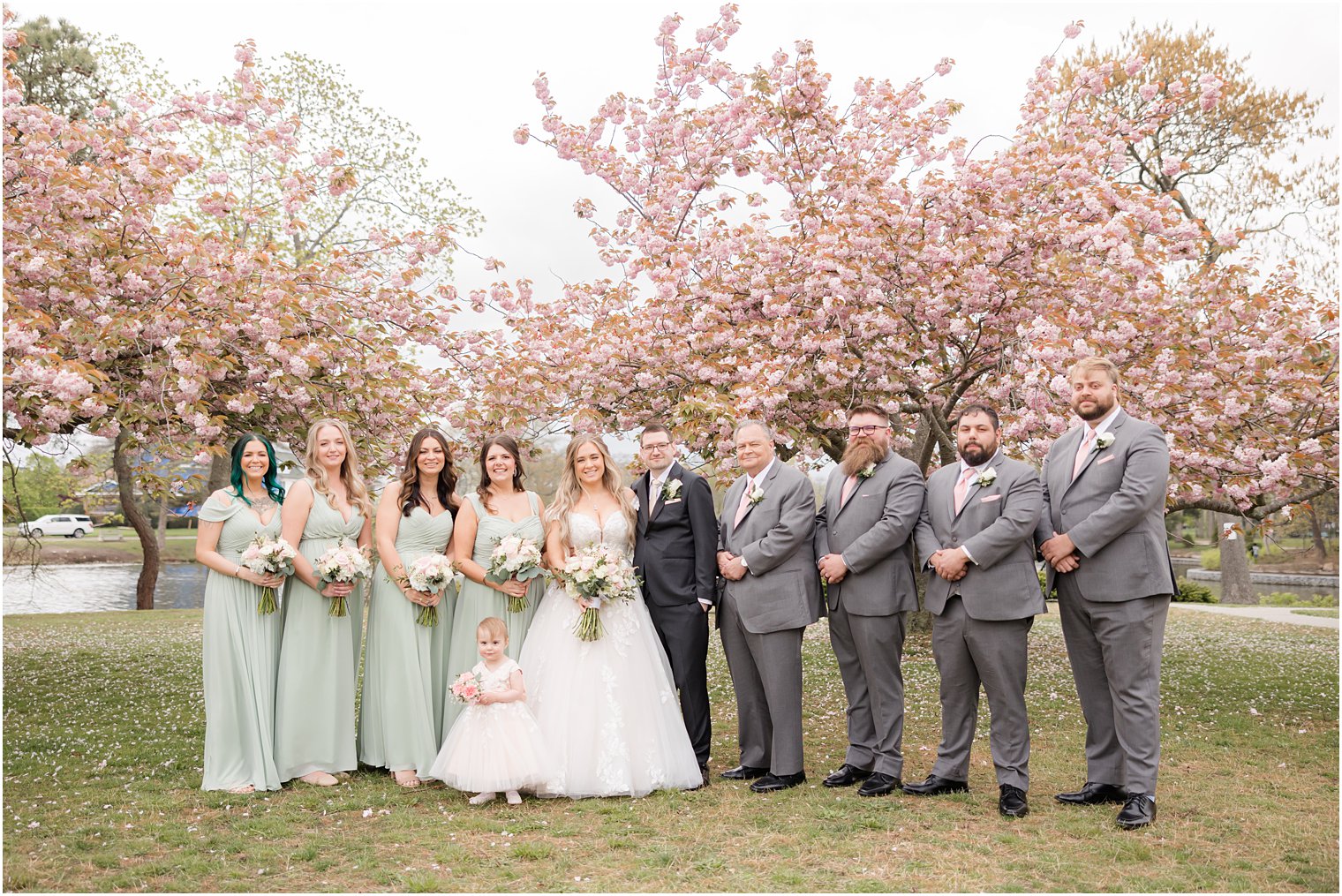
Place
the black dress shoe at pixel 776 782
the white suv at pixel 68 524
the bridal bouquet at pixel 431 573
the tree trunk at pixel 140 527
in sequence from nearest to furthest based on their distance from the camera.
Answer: the black dress shoe at pixel 776 782 < the bridal bouquet at pixel 431 573 < the tree trunk at pixel 140 527 < the white suv at pixel 68 524

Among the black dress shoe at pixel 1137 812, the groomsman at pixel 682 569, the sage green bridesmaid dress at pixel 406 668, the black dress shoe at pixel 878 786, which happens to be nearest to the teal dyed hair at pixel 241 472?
the sage green bridesmaid dress at pixel 406 668

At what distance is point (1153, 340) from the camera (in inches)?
338

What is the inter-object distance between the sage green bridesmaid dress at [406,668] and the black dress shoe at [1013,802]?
3.11 m

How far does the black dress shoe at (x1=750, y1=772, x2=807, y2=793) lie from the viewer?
Result: 5.54 metres

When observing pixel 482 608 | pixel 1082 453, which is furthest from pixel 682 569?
pixel 1082 453

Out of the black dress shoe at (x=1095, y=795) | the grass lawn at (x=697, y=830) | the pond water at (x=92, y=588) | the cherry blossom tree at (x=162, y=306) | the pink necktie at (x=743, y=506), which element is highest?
the cherry blossom tree at (x=162, y=306)

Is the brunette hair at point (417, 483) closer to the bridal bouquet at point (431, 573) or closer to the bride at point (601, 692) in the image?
the bridal bouquet at point (431, 573)

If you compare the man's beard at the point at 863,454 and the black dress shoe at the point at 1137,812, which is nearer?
the black dress shoe at the point at 1137,812

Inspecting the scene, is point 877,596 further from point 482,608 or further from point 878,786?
point 482,608

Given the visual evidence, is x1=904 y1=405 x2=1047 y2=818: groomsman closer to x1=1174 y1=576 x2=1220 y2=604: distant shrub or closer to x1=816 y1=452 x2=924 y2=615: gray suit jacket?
x1=816 y1=452 x2=924 y2=615: gray suit jacket

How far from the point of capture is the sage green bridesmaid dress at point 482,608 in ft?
19.7

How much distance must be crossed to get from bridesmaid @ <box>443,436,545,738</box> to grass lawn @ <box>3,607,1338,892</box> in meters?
0.80

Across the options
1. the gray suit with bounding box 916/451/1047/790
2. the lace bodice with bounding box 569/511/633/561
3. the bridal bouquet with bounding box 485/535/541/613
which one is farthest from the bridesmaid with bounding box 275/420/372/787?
the gray suit with bounding box 916/451/1047/790

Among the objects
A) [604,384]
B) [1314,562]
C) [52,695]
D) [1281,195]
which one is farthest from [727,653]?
[1314,562]
